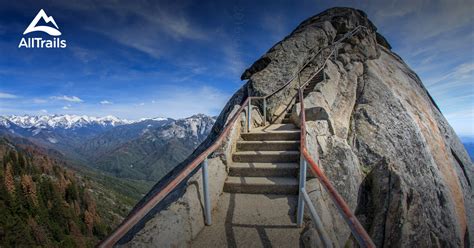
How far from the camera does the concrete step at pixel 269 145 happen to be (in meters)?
8.15

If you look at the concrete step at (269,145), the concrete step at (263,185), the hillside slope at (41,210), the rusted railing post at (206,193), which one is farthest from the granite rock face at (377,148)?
the hillside slope at (41,210)

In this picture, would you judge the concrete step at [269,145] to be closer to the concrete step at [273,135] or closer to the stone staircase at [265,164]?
the stone staircase at [265,164]

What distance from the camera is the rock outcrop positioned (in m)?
7.75

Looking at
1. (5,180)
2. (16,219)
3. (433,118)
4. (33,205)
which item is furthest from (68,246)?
(433,118)

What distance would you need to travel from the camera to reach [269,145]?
27.5 ft

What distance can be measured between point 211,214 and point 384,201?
6.48 metres

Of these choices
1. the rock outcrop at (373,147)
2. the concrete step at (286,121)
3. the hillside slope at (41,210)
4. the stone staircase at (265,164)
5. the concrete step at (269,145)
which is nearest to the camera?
the stone staircase at (265,164)

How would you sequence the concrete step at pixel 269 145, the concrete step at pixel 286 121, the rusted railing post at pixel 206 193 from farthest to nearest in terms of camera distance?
the concrete step at pixel 286 121
the concrete step at pixel 269 145
the rusted railing post at pixel 206 193

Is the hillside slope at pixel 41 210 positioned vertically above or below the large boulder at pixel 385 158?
below

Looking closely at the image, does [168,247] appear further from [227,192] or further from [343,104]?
[343,104]

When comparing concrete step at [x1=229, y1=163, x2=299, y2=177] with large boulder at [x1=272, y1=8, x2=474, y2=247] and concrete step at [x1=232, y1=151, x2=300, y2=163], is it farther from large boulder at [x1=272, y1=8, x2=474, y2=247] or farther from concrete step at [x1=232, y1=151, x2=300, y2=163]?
large boulder at [x1=272, y1=8, x2=474, y2=247]

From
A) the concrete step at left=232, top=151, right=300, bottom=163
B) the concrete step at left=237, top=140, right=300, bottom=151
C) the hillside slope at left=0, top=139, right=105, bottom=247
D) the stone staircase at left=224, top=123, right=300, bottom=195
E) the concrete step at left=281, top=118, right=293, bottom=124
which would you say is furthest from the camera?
the hillside slope at left=0, top=139, right=105, bottom=247

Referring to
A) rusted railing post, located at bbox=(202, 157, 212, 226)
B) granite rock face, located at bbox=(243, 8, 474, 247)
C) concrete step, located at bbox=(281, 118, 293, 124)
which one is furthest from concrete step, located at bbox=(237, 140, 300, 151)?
concrete step, located at bbox=(281, 118, 293, 124)

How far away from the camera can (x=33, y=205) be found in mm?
91562
